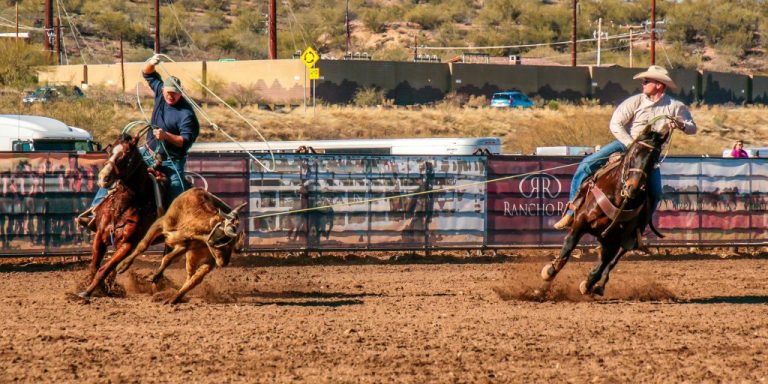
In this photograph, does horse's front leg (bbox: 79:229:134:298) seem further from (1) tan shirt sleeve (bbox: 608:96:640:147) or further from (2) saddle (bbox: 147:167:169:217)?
(1) tan shirt sleeve (bbox: 608:96:640:147)

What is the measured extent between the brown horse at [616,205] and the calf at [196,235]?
3489 millimetres

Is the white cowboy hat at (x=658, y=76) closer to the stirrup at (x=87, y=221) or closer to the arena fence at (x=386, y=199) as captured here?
the arena fence at (x=386, y=199)

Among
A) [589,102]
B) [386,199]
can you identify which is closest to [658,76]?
[386,199]

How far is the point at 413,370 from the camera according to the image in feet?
25.4

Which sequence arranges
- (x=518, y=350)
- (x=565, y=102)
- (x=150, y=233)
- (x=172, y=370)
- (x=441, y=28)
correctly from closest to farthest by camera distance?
(x=172, y=370) → (x=518, y=350) → (x=150, y=233) → (x=565, y=102) → (x=441, y=28)

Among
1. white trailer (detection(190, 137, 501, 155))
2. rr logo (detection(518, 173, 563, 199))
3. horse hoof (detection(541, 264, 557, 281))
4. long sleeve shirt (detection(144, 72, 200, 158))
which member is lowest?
horse hoof (detection(541, 264, 557, 281))

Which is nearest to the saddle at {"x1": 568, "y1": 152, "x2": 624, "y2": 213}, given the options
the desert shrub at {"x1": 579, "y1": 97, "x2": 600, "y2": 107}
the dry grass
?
the dry grass

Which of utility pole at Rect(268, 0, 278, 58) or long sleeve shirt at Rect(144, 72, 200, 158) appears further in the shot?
utility pole at Rect(268, 0, 278, 58)

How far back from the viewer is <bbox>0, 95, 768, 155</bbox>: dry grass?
39938mm

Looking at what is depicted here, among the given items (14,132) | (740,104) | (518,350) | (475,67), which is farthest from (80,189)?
(740,104)

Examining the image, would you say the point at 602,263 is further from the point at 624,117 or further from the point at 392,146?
the point at 392,146

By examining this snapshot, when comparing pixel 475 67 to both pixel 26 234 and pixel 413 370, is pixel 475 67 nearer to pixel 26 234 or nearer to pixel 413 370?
pixel 26 234

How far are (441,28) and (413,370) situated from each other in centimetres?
9448

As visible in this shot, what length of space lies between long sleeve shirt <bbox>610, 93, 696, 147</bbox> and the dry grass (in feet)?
91.1
